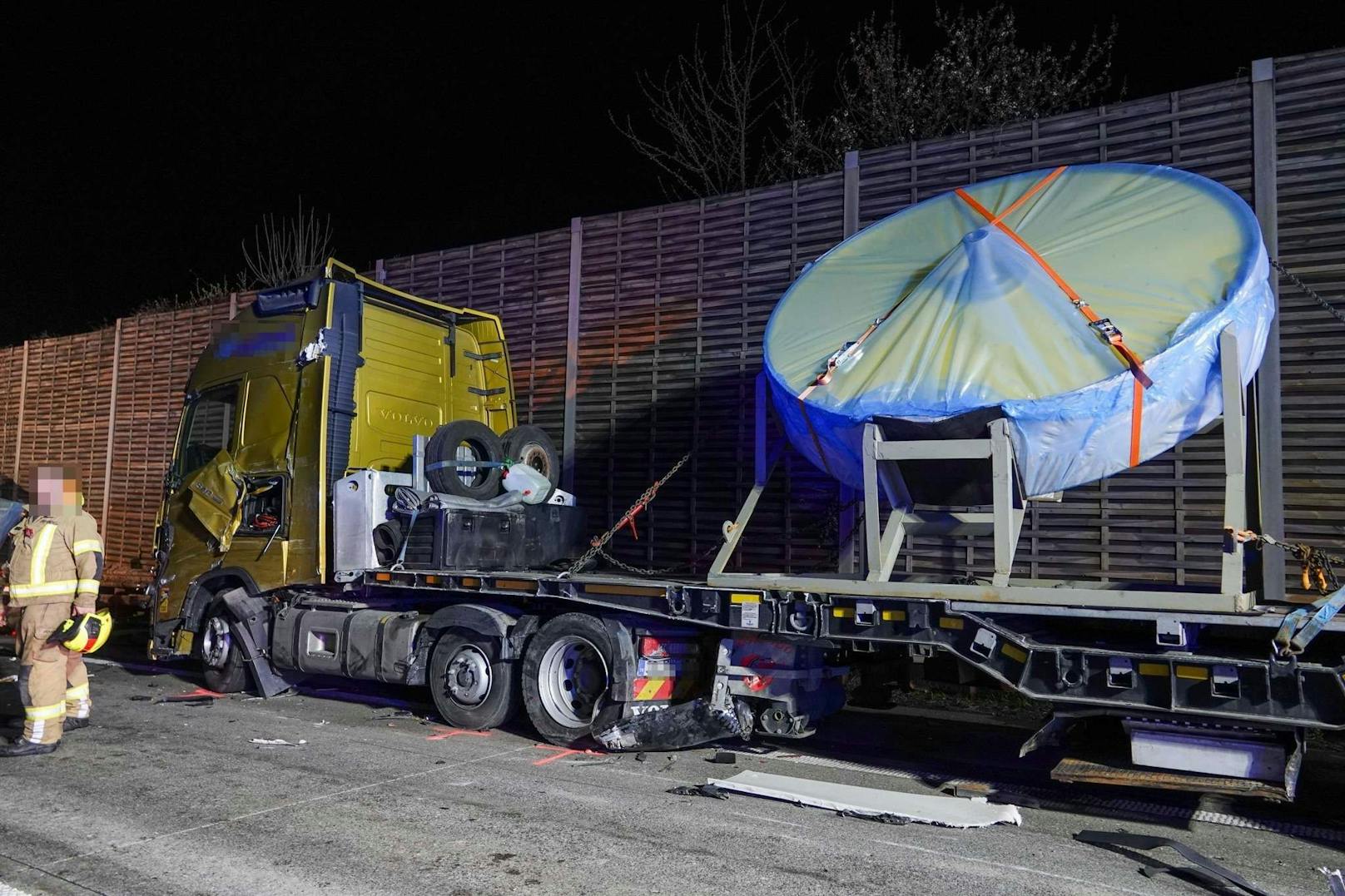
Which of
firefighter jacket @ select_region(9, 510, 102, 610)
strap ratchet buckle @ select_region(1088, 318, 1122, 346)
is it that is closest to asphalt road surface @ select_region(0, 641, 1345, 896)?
firefighter jacket @ select_region(9, 510, 102, 610)

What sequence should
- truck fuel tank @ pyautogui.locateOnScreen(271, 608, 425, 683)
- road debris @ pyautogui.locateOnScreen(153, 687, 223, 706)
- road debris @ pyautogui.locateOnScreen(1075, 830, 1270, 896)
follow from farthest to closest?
road debris @ pyautogui.locateOnScreen(153, 687, 223, 706)
truck fuel tank @ pyautogui.locateOnScreen(271, 608, 425, 683)
road debris @ pyautogui.locateOnScreen(1075, 830, 1270, 896)

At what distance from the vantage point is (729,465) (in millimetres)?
9797

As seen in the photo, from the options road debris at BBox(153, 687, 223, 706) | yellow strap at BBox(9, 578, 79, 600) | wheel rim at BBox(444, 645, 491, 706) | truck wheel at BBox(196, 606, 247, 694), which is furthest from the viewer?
truck wheel at BBox(196, 606, 247, 694)

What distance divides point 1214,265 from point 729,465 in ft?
17.5

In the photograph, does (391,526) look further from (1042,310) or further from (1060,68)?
(1060,68)

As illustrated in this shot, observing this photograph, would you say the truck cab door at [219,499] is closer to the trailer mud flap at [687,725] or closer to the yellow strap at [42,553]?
the yellow strap at [42,553]

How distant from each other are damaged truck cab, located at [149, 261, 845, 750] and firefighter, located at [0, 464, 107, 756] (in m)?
1.64

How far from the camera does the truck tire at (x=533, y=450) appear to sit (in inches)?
343

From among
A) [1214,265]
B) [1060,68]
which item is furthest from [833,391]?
[1060,68]

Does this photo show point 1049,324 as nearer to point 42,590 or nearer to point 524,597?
point 524,597

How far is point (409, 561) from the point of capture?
7824 mm

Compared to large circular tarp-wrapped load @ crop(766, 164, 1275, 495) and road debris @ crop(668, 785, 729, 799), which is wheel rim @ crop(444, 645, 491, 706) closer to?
road debris @ crop(668, 785, 729, 799)

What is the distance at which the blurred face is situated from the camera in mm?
6836

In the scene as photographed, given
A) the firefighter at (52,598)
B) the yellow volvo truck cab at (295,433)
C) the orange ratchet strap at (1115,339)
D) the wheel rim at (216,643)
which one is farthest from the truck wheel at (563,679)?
the wheel rim at (216,643)
